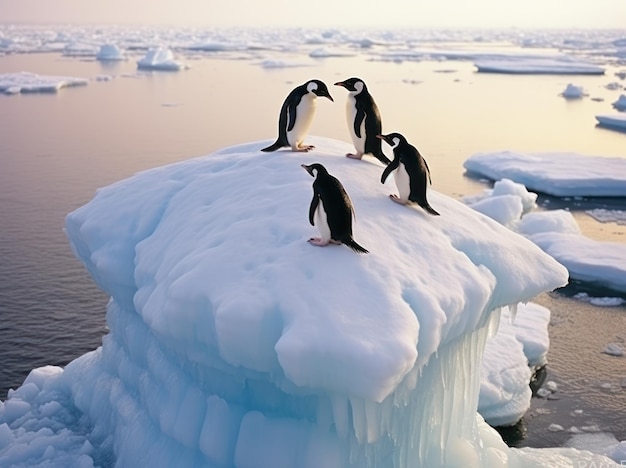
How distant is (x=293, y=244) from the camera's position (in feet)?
15.6

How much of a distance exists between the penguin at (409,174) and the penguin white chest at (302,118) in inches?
38.8

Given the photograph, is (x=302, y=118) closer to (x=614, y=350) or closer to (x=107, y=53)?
(x=614, y=350)

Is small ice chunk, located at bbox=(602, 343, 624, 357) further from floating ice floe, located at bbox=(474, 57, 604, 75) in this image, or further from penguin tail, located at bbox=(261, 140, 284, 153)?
floating ice floe, located at bbox=(474, 57, 604, 75)

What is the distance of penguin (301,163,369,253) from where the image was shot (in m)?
4.56

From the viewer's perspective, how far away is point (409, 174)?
5.43 meters

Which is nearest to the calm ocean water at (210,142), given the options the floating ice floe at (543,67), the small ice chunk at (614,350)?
the small ice chunk at (614,350)

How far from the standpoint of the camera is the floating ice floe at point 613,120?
25077mm

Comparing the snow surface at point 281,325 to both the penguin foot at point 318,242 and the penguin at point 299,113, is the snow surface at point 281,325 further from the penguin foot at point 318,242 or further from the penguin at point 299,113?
the penguin at point 299,113

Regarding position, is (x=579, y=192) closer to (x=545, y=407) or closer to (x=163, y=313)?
(x=545, y=407)

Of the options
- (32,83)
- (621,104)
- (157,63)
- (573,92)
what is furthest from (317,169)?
(157,63)

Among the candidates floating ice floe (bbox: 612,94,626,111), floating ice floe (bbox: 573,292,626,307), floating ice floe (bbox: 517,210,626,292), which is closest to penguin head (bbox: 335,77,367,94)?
floating ice floe (bbox: 573,292,626,307)

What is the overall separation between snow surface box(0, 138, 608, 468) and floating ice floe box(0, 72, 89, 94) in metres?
25.1

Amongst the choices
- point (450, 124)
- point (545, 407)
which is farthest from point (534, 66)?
point (545, 407)

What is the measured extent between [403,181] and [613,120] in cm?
2291
